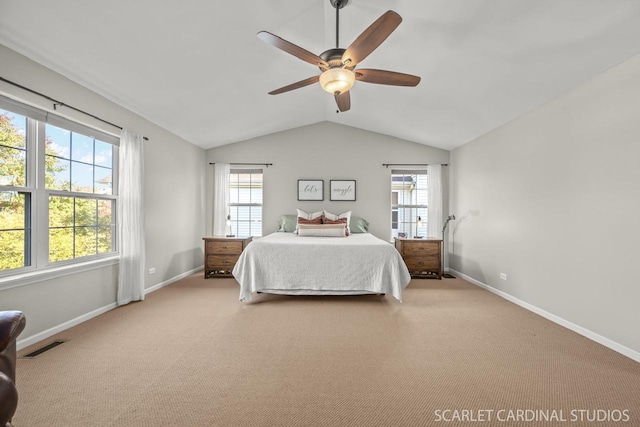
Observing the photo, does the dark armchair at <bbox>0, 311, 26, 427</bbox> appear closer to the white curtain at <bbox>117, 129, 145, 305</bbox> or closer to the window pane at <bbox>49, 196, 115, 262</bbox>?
the window pane at <bbox>49, 196, 115, 262</bbox>

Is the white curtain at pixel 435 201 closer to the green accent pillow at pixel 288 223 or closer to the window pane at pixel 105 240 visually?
the green accent pillow at pixel 288 223

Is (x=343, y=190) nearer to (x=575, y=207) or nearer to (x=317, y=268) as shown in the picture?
(x=317, y=268)

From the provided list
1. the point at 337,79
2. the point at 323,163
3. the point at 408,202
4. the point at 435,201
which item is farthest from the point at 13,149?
the point at 435,201

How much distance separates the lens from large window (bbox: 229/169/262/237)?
537cm

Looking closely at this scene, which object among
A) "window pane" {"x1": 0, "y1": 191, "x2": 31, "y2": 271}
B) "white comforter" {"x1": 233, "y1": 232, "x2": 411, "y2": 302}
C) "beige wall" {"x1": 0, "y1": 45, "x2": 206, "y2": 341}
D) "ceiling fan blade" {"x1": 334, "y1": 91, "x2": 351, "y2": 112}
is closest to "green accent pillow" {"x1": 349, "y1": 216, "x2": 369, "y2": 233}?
"white comforter" {"x1": 233, "y1": 232, "x2": 411, "y2": 302}

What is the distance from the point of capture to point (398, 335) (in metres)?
2.41

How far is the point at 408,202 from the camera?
17.6ft

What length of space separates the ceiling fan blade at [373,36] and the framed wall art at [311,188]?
129 inches

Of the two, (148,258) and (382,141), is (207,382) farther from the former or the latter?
(382,141)

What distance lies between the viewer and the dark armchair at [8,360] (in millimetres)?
1014

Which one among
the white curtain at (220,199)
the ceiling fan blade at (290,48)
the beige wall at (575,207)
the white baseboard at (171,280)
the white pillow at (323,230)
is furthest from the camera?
the white curtain at (220,199)

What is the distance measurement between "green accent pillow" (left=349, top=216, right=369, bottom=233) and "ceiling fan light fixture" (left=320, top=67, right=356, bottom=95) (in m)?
3.19

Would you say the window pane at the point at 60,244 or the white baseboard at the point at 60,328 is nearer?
the white baseboard at the point at 60,328

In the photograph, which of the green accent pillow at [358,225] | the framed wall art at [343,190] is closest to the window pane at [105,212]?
the framed wall art at [343,190]
